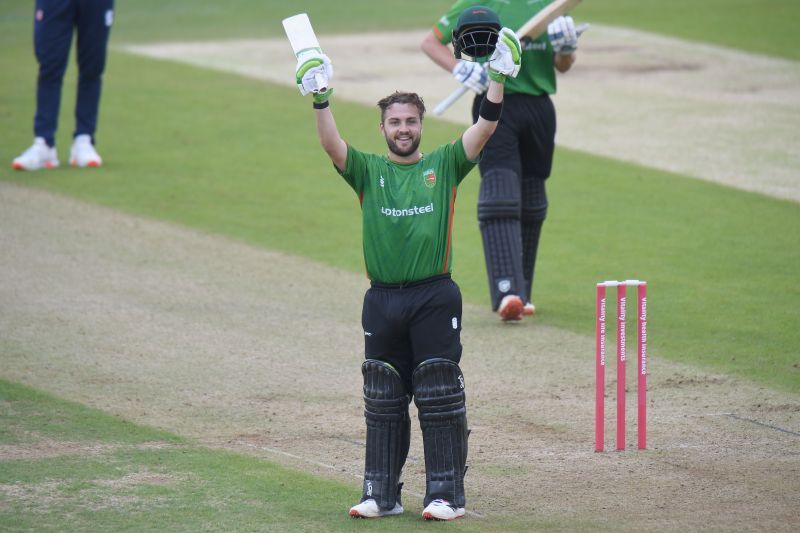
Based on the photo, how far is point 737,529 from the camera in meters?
6.10

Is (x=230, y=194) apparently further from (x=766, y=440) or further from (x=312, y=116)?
(x=766, y=440)

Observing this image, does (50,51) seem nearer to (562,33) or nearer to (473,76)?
(473,76)

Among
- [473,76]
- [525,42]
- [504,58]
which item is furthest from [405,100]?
[525,42]

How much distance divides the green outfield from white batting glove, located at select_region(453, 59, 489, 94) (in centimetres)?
187

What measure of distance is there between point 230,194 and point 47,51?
2667 millimetres

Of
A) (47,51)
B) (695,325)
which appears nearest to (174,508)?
(695,325)

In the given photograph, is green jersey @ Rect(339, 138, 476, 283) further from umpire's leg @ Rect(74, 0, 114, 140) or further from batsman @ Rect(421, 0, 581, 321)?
umpire's leg @ Rect(74, 0, 114, 140)

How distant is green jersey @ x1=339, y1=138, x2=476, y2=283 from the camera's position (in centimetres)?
643

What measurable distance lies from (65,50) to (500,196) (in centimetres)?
672

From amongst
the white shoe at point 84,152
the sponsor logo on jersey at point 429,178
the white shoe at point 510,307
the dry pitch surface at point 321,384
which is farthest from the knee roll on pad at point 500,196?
the white shoe at point 84,152

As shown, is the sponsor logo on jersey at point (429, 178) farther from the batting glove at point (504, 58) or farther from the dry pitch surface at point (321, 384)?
the dry pitch surface at point (321, 384)

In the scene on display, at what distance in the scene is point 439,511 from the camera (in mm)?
6199

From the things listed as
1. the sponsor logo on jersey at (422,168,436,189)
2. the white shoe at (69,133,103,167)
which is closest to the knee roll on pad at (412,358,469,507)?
the sponsor logo on jersey at (422,168,436,189)

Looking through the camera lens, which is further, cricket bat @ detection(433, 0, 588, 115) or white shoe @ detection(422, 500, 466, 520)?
cricket bat @ detection(433, 0, 588, 115)
